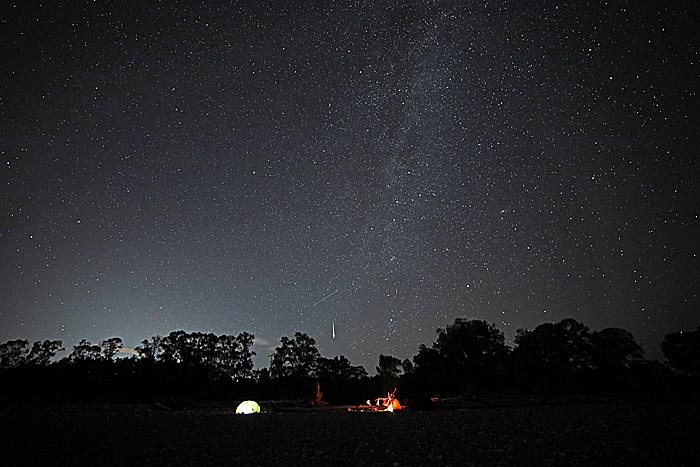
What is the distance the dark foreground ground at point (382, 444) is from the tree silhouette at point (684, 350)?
2535 cm

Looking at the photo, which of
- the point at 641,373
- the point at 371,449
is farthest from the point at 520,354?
the point at 371,449

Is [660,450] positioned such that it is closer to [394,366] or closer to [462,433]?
A: [462,433]

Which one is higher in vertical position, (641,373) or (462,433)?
(641,373)

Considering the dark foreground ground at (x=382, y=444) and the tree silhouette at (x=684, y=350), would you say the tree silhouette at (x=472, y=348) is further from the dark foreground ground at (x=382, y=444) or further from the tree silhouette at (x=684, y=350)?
the dark foreground ground at (x=382, y=444)

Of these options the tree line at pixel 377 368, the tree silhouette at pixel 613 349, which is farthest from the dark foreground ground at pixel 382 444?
the tree silhouette at pixel 613 349

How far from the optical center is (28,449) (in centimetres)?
1102

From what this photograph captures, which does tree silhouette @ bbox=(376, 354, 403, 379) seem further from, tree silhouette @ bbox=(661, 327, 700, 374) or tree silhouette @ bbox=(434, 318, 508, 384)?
tree silhouette @ bbox=(661, 327, 700, 374)

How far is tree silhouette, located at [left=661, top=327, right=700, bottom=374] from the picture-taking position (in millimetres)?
36875

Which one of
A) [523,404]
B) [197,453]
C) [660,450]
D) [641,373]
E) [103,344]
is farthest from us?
[103,344]

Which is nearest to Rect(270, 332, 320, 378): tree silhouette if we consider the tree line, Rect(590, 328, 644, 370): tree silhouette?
the tree line

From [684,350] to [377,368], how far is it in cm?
2688

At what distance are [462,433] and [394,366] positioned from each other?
130ft

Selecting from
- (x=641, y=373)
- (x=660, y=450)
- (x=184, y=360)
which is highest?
(x=184, y=360)

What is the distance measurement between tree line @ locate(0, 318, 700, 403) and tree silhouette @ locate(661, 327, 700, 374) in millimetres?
63
